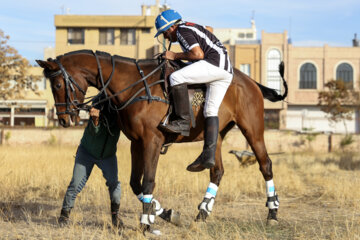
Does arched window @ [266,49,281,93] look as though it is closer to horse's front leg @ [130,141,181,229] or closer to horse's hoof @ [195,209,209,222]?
horse's hoof @ [195,209,209,222]

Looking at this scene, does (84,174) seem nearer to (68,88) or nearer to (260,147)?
(68,88)

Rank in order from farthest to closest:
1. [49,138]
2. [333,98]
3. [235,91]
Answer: [333,98], [49,138], [235,91]

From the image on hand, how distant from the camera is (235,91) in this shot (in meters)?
7.42

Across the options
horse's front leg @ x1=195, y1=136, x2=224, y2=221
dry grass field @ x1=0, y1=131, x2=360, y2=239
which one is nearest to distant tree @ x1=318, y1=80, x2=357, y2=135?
dry grass field @ x1=0, y1=131, x2=360, y2=239

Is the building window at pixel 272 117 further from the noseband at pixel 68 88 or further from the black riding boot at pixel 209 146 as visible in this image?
the noseband at pixel 68 88

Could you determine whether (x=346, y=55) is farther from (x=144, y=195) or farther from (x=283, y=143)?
(x=144, y=195)

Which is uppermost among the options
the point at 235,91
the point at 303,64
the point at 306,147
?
the point at 303,64

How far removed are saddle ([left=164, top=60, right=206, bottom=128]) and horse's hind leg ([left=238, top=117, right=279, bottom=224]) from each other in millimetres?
956

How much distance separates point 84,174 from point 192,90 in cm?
199

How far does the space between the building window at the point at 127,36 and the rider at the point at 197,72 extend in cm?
5413

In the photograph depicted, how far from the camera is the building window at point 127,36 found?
197 feet

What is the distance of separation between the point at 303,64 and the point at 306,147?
2973cm

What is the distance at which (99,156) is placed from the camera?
7.05m

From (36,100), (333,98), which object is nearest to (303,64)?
(333,98)
